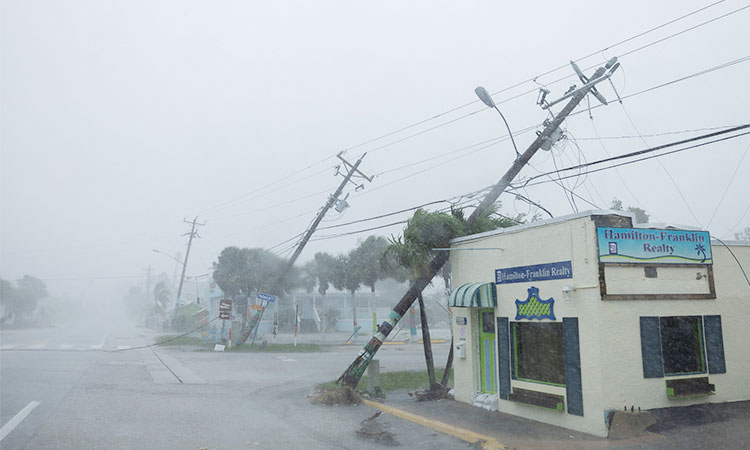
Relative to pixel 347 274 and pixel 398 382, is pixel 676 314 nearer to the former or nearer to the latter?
pixel 398 382

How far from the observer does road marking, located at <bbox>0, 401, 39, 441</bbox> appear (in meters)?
8.49

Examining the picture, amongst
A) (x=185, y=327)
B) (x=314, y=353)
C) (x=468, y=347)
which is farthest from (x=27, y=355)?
(x=185, y=327)

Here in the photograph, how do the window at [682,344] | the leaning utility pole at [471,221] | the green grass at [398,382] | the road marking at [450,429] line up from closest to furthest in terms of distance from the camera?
the road marking at [450,429], the window at [682,344], the leaning utility pole at [471,221], the green grass at [398,382]

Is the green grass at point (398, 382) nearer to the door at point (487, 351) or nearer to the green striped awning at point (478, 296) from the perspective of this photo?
the door at point (487, 351)

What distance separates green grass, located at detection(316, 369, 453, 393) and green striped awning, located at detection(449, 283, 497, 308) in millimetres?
3818

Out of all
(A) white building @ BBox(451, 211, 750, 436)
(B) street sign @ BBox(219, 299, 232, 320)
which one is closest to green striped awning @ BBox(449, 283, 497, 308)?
(A) white building @ BBox(451, 211, 750, 436)

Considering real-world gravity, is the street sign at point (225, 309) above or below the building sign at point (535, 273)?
below

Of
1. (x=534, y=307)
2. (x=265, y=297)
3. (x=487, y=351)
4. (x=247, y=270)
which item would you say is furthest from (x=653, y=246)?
→ (x=247, y=270)

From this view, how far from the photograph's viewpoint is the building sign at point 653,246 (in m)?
8.73

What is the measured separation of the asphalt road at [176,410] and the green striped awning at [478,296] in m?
2.68

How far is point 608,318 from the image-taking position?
336 inches

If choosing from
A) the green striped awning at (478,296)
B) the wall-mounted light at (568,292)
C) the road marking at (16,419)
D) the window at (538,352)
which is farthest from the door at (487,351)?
the road marking at (16,419)

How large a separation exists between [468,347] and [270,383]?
22.8ft

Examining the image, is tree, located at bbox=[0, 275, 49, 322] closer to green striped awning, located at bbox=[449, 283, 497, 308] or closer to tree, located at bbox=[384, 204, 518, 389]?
tree, located at bbox=[384, 204, 518, 389]
